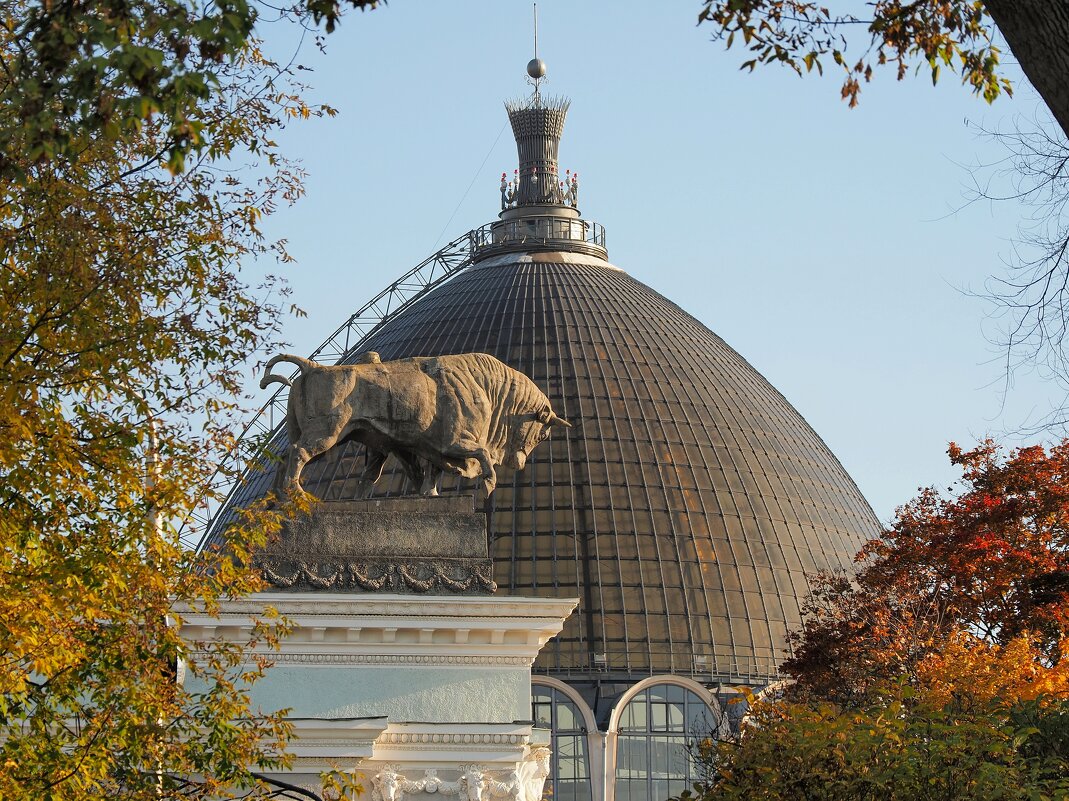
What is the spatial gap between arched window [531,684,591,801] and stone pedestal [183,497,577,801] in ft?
142

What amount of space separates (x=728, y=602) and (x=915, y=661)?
3337 centimetres

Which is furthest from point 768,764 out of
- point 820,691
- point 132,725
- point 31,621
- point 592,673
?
point 592,673

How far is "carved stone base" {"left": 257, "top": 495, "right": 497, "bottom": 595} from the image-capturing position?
83.8ft

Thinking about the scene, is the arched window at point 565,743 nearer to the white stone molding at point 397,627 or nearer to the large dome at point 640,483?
the large dome at point 640,483

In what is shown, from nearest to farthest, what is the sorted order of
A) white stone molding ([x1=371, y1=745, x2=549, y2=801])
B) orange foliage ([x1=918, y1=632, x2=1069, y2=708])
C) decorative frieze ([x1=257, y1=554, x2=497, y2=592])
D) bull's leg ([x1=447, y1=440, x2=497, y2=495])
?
1. white stone molding ([x1=371, y1=745, x2=549, y2=801])
2. decorative frieze ([x1=257, y1=554, x2=497, y2=592])
3. bull's leg ([x1=447, y1=440, x2=497, y2=495])
4. orange foliage ([x1=918, y1=632, x2=1069, y2=708])

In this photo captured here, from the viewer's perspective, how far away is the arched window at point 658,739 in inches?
2702

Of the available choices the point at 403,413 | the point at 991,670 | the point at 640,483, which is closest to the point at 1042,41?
the point at 403,413

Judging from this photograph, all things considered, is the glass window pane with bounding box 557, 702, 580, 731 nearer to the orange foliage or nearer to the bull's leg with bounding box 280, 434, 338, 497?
the orange foliage

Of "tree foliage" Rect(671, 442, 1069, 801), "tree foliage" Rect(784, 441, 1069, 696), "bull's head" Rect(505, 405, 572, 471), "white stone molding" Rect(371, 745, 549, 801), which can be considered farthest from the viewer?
"tree foliage" Rect(784, 441, 1069, 696)

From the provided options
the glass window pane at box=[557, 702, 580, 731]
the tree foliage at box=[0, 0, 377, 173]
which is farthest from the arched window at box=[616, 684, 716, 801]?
the tree foliage at box=[0, 0, 377, 173]

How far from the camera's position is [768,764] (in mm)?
18969

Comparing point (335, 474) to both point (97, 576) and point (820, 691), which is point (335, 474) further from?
point (97, 576)

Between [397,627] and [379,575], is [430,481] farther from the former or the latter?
Result: [397,627]

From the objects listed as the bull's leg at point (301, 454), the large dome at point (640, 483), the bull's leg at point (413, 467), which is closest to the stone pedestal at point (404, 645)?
the bull's leg at point (301, 454)
